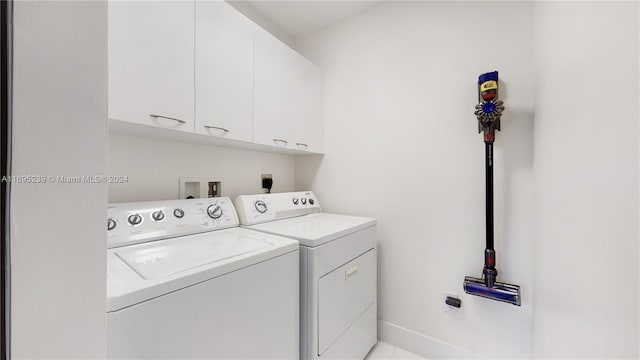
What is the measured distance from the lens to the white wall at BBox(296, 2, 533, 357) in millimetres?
1293

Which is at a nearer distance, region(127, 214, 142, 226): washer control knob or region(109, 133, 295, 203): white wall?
region(127, 214, 142, 226): washer control knob


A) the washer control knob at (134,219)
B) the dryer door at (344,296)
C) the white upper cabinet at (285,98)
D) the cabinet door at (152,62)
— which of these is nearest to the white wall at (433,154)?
the white upper cabinet at (285,98)

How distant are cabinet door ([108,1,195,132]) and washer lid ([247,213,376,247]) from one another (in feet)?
2.13

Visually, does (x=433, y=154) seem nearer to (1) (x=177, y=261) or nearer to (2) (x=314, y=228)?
(2) (x=314, y=228)

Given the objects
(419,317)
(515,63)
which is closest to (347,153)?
(515,63)

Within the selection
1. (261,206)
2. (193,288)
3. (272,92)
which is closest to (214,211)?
(261,206)

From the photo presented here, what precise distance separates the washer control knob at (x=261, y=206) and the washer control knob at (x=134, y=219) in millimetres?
592

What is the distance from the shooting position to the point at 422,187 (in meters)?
1.58

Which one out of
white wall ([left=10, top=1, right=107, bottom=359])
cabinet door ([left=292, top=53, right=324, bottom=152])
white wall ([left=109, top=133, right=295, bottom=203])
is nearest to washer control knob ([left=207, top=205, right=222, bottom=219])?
white wall ([left=109, top=133, right=295, bottom=203])

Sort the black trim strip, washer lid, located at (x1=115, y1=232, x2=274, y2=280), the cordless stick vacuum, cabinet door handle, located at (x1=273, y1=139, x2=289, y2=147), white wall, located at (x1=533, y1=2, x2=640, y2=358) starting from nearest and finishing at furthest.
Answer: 1. the black trim strip
2. white wall, located at (x1=533, y1=2, x2=640, y2=358)
3. washer lid, located at (x1=115, y1=232, x2=274, y2=280)
4. the cordless stick vacuum
5. cabinet door handle, located at (x1=273, y1=139, x2=289, y2=147)

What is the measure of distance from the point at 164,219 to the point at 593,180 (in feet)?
4.72

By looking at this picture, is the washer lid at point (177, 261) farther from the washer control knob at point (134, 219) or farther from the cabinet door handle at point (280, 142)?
the cabinet door handle at point (280, 142)

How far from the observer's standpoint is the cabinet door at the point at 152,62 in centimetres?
88

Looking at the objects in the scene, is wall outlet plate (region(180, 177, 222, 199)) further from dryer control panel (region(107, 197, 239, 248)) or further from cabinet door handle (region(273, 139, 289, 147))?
cabinet door handle (region(273, 139, 289, 147))
